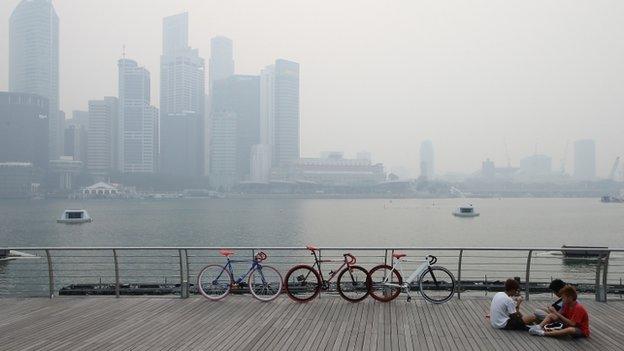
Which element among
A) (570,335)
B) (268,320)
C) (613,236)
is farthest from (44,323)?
(613,236)

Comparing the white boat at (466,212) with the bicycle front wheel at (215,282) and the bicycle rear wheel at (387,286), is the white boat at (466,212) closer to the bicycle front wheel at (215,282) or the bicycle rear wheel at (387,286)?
the bicycle rear wheel at (387,286)

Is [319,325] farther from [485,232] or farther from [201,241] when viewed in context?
[485,232]

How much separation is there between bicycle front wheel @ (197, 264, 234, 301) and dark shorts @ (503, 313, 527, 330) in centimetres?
509

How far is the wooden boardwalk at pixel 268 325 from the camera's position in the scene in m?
7.71

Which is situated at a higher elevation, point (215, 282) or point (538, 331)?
point (215, 282)

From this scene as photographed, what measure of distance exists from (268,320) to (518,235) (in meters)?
59.1

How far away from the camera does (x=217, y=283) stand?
34.7 ft

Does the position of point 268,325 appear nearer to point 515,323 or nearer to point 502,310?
point 502,310

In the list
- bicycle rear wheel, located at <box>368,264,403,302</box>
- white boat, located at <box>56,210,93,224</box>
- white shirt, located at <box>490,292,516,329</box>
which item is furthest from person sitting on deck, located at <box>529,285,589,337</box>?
white boat, located at <box>56,210,93,224</box>

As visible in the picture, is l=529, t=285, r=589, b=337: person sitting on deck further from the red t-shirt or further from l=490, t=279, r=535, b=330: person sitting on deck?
l=490, t=279, r=535, b=330: person sitting on deck

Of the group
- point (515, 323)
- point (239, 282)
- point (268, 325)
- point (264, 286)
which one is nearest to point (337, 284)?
point (264, 286)

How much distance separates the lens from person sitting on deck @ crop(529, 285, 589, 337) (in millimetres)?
7941

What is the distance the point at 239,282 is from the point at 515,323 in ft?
16.8

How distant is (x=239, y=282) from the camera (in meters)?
10.6
